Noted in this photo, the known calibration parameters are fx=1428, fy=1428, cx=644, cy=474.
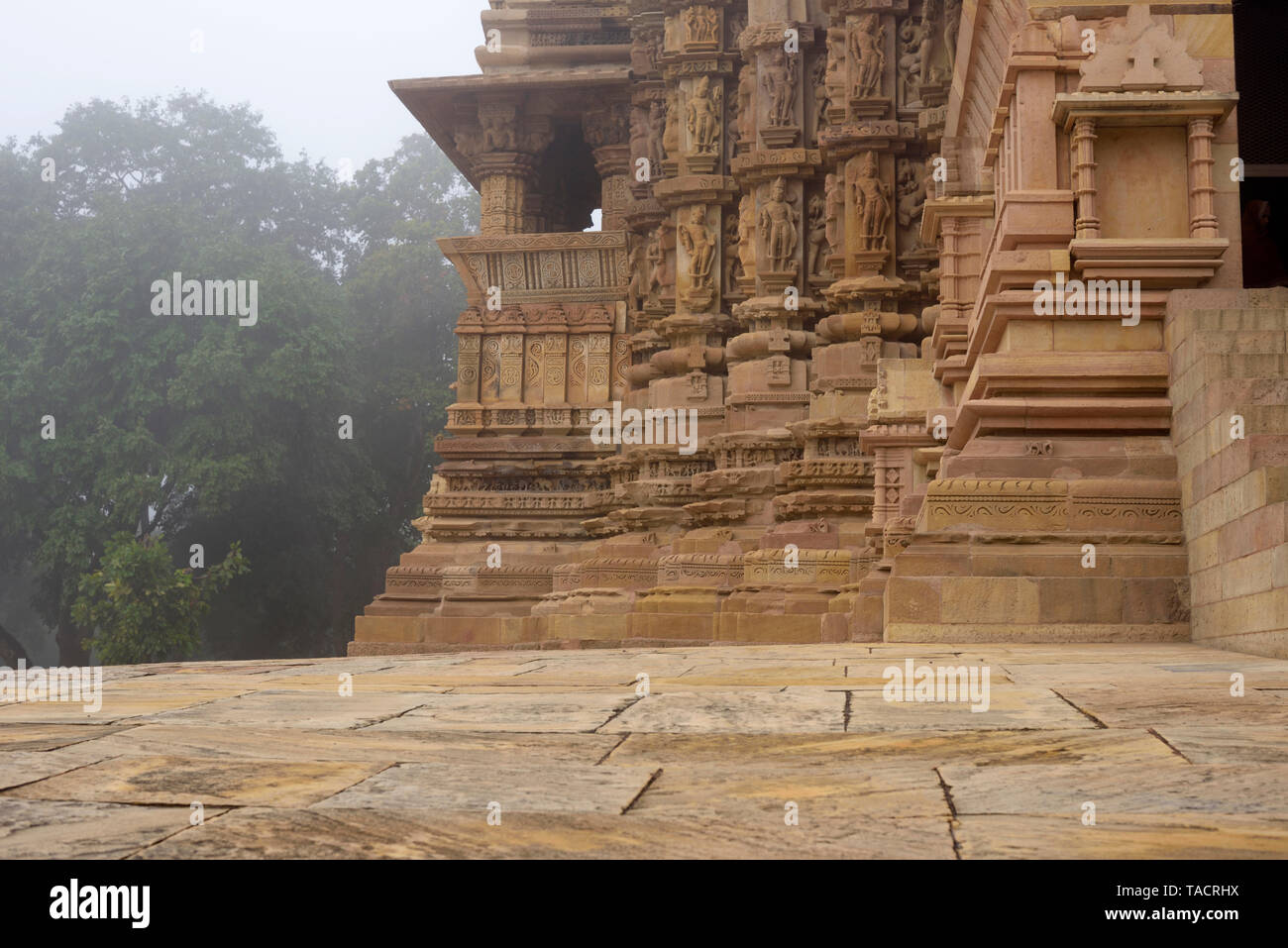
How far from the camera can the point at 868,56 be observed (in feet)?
54.9

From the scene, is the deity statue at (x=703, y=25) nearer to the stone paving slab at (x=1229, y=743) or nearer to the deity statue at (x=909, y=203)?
the deity statue at (x=909, y=203)

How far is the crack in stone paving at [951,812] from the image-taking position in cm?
238

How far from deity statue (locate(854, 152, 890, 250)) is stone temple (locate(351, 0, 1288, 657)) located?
0.15 feet

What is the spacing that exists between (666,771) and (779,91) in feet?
50.0

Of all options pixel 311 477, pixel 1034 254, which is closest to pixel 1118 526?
pixel 1034 254

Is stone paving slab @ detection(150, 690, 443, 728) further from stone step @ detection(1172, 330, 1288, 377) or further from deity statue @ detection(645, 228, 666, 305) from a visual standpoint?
deity statue @ detection(645, 228, 666, 305)

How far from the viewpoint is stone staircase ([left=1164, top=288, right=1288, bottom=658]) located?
A: 6.32 m

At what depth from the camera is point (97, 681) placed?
6.42m

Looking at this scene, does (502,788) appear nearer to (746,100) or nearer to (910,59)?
(910,59)

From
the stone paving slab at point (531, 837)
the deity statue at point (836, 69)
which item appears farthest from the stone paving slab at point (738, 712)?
the deity statue at point (836, 69)

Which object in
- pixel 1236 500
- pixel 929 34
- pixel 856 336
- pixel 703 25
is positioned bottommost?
pixel 1236 500

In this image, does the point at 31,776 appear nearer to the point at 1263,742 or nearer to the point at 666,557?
the point at 1263,742

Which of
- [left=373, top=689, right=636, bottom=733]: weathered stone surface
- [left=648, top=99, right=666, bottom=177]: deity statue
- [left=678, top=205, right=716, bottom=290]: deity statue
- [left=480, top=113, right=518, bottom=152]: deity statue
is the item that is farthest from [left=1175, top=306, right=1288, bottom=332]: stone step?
[left=480, top=113, right=518, bottom=152]: deity statue

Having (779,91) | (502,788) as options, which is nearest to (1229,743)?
(502,788)
